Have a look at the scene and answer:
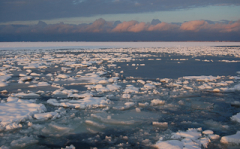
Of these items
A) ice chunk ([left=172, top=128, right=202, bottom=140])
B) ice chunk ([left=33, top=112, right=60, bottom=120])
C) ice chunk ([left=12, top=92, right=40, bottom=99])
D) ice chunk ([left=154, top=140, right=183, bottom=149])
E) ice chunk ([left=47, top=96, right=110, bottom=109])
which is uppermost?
ice chunk ([left=12, top=92, right=40, bottom=99])

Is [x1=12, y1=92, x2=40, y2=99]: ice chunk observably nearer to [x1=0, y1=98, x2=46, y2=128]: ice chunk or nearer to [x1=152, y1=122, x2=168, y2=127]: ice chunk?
[x1=0, y1=98, x2=46, y2=128]: ice chunk

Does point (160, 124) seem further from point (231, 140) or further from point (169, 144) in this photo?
point (231, 140)

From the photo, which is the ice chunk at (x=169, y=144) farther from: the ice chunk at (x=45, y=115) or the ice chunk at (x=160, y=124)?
the ice chunk at (x=45, y=115)

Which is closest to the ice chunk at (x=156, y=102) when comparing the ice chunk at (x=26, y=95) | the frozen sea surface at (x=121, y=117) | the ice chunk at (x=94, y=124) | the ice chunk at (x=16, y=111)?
the frozen sea surface at (x=121, y=117)

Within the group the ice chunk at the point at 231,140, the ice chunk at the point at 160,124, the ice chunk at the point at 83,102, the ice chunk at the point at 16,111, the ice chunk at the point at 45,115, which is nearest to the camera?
the ice chunk at the point at 231,140

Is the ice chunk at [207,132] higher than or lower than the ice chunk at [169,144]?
higher

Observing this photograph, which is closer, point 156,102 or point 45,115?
point 45,115

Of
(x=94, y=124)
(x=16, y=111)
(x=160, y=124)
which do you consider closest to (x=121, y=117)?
(x=94, y=124)

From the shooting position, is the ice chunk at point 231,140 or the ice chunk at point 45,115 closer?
the ice chunk at point 231,140

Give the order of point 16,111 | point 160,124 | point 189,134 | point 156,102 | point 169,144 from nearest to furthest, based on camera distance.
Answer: point 169,144 < point 189,134 < point 160,124 < point 16,111 < point 156,102

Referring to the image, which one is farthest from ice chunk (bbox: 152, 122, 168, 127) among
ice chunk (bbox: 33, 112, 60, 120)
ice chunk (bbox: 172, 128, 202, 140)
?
ice chunk (bbox: 33, 112, 60, 120)

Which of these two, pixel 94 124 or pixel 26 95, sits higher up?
pixel 26 95

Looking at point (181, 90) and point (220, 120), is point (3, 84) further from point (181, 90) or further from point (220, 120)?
point (220, 120)

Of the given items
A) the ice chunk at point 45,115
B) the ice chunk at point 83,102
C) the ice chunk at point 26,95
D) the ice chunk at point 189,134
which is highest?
the ice chunk at point 26,95
